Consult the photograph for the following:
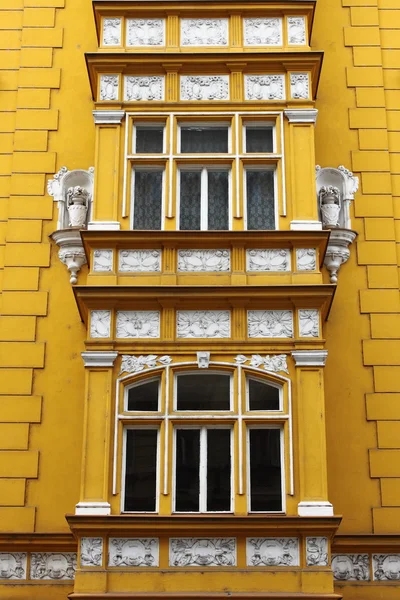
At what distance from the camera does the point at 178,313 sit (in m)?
14.7

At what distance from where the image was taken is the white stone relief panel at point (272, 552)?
44.2ft

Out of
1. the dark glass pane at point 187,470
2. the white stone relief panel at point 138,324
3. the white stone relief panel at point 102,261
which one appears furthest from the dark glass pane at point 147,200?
the dark glass pane at point 187,470

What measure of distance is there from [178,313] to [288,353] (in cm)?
177

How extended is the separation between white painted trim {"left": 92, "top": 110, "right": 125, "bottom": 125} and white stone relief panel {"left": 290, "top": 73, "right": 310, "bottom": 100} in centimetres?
285

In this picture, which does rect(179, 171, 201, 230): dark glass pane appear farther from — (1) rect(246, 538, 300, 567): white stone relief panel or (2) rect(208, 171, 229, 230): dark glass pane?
(1) rect(246, 538, 300, 567): white stone relief panel

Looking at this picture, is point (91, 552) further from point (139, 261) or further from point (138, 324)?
point (139, 261)

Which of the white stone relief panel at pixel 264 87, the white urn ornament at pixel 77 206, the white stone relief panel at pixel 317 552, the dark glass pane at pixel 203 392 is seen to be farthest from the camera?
the white urn ornament at pixel 77 206

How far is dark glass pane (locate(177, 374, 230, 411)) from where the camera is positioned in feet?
47.1

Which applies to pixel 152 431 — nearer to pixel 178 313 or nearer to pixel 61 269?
pixel 178 313

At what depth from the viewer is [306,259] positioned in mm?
14922

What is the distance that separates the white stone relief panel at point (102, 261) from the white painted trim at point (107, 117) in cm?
231

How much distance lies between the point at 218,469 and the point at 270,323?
2.32 meters

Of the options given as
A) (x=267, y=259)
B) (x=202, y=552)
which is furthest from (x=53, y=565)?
(x=267, y=259)

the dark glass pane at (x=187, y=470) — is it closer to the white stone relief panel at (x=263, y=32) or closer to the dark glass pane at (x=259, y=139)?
the dark glass pane at (x=259, y=139)
